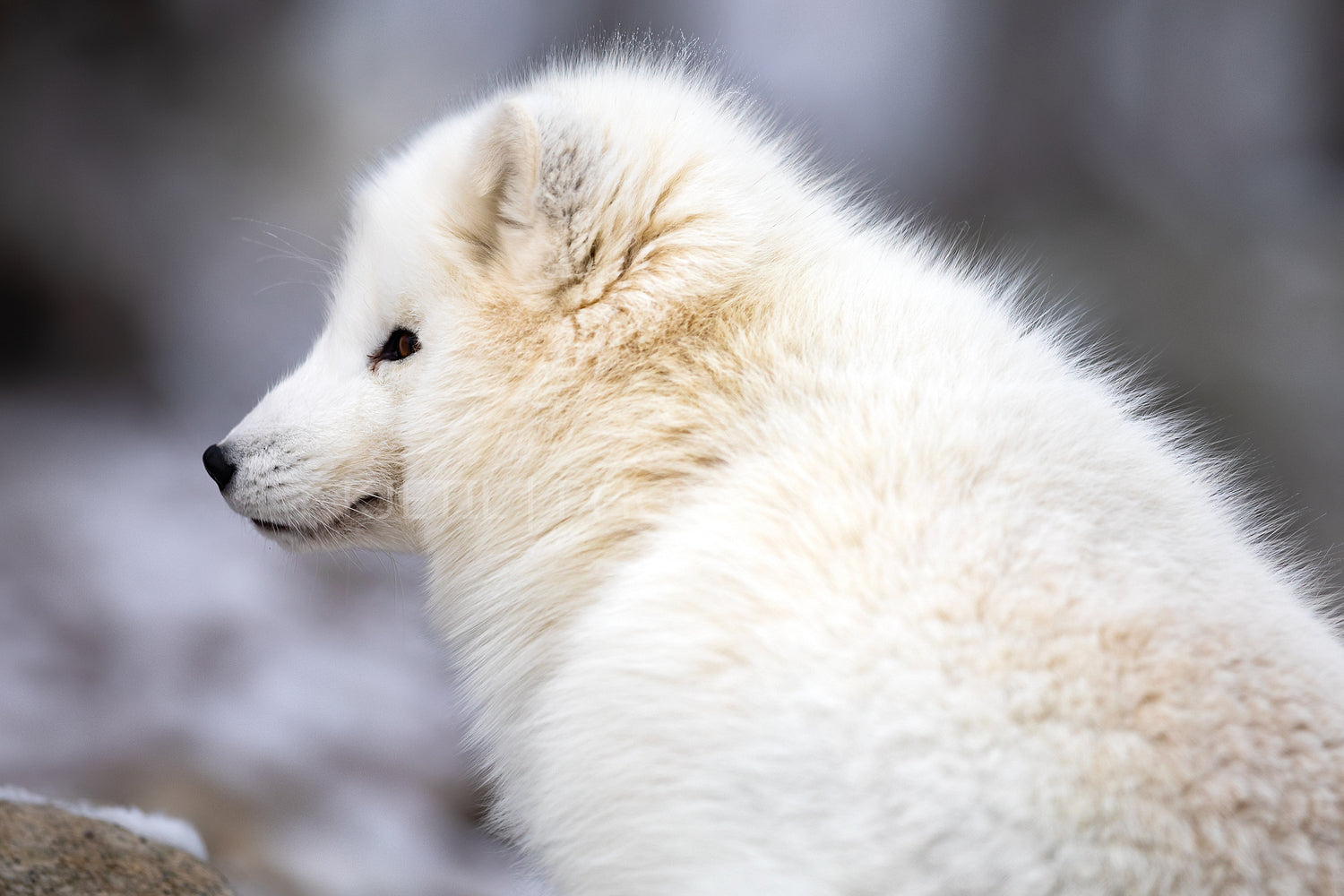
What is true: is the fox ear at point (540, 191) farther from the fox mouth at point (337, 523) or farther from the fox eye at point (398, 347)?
the fox mouth at point (337, 523)

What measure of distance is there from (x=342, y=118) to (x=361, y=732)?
42.0 inches

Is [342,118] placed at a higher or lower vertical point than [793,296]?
higher

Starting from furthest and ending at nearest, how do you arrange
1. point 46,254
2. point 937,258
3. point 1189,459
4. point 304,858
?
point 46,254 → point 304,858 → point 937,258 → point 1189,459

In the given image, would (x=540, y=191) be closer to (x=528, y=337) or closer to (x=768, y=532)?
(x=528, y=337)

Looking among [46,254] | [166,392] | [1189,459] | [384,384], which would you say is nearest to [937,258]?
[1189,459]

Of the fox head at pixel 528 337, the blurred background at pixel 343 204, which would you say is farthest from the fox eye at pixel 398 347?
the blurred background at pixel 343 204

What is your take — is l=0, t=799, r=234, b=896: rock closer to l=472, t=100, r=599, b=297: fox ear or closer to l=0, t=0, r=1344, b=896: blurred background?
l=0, t=0, r=1344, b=896: blurred background

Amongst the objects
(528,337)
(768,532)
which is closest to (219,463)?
(528,337)

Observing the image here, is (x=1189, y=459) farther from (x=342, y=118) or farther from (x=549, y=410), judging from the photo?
(x=342, y=118)

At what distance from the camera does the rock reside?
950 millimetres

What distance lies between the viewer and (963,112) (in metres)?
1.81

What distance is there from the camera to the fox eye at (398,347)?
0.94m

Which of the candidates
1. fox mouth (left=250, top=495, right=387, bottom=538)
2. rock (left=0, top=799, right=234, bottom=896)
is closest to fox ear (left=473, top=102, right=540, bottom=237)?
fox mouth (left=250, top=495, right=387, bottom=538)

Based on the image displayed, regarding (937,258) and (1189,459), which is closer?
(1189,459)
